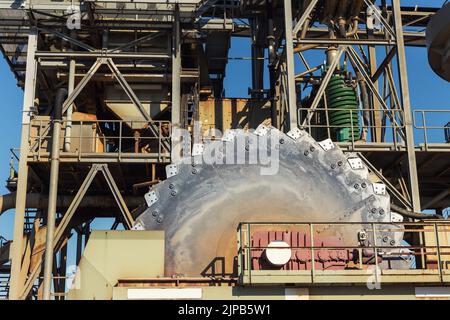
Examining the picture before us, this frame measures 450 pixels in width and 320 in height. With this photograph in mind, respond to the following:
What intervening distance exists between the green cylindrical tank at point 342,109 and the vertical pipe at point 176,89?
5339 millimetres

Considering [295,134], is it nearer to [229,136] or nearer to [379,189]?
[229,136]

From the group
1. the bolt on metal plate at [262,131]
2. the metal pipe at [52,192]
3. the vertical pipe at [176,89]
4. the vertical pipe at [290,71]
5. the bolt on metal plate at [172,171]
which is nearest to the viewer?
the bolt on metal plate at [172,171]

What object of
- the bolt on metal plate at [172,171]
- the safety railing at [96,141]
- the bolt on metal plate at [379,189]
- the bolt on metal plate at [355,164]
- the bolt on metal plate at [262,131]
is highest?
the safety railing at [96,141]

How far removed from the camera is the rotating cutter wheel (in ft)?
52.9

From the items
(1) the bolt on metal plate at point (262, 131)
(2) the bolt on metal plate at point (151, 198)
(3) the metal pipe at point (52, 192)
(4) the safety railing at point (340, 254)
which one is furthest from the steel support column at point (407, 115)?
(3) the metal pipe at point (52, 192)

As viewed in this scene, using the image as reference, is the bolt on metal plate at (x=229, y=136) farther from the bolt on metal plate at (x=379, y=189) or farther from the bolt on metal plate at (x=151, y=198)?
the bolt on metal plate at (x=379, y=189)

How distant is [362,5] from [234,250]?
12398 millimetres

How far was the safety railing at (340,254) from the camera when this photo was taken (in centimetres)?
1338

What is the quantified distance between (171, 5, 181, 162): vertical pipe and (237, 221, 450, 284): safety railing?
7627 mm

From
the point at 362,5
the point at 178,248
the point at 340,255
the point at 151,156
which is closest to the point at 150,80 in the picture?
the point at 151,156

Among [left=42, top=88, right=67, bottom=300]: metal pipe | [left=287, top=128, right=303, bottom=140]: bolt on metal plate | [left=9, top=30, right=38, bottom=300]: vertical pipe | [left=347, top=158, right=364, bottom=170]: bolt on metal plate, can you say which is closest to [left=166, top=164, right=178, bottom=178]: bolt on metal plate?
[left=287, top=128, right=303, bottom=140]: bolt on metal plate

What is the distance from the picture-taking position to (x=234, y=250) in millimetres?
15805

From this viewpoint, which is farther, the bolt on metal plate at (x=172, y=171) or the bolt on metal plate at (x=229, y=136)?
the bolt on metal plate at (x=229, y=136)
